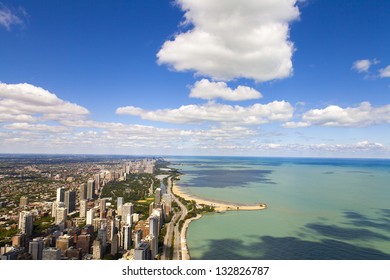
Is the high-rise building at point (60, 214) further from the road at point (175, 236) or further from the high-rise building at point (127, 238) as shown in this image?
the high-rise building at point (127, 238)

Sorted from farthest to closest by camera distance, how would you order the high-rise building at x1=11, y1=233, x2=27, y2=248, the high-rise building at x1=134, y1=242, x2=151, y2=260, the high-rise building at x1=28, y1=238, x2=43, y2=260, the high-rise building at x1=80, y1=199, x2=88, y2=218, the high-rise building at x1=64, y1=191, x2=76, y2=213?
1. the high-rise building at x1=64, y1=191, x2=76, y2=213
2. the high-rise building at x1=80, y1=199, x2=88, y2=218
3. the high-rise building at x1=11, y1=233, x2=27, y2=248
4. the high-rise building at x1=28, y1=238, x2=43, y2=260
5. the high-rise building at x1=134, y1=242, x2=151, y2=260

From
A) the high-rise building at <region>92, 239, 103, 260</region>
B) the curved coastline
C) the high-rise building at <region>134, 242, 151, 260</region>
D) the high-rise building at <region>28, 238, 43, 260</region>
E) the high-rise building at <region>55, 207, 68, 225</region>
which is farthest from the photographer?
the high-rise building at <region>55, 207, 68, 225</region>

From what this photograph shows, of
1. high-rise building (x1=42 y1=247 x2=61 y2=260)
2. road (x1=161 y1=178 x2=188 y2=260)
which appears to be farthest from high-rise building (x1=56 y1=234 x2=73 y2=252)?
road (x1=161 y1=178 x2=188 y2=260)

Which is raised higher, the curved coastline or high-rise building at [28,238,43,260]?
high-rise building at [28,238,43,260]

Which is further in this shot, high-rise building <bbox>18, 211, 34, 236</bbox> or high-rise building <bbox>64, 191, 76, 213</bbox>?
high-rise building <bbox>64, 191, 76, 213</bbox>

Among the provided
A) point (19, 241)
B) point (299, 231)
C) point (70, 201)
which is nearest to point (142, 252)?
point (19, 241)

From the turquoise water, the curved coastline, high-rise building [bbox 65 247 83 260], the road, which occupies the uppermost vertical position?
high-rise building [bbox 65 247 83 260]

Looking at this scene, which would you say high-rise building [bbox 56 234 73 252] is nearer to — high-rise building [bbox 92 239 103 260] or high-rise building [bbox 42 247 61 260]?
high-rise building [bbox 92 239 103 260]

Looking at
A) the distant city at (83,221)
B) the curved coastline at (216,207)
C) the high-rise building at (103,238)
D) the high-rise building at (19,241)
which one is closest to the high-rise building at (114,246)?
the distant city at (83,221)

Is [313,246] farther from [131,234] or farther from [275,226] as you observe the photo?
[131,234]
